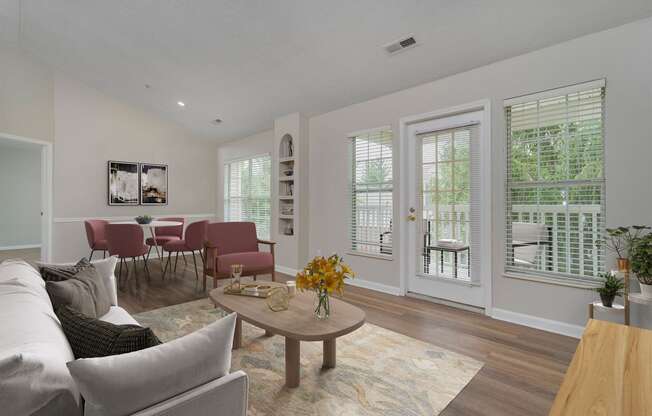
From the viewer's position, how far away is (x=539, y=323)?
298cm

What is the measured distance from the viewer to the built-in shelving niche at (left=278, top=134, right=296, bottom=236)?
5.45 m

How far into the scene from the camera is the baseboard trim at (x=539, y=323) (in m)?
2.79

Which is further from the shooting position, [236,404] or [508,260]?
[508,260]

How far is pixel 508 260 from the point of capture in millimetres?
3219

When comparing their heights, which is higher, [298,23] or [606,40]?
[298,23]

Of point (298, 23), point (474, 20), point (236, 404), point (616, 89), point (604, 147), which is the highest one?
point (298, 23)

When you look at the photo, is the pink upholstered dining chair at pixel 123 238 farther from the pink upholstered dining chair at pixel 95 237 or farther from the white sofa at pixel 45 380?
the white sofa at pixel 45 380

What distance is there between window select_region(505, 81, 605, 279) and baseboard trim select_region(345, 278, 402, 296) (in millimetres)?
1373

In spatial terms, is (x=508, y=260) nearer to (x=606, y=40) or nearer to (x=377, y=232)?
(x=377, y=232)

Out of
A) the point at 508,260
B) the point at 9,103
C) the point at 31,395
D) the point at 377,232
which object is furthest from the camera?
the point at 9,103

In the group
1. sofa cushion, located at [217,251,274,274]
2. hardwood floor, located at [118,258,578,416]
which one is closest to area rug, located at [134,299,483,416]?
hardwood floor, located at [118,258,578,416]

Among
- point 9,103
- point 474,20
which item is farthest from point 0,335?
point 9,103

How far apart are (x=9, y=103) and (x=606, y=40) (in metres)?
7.60

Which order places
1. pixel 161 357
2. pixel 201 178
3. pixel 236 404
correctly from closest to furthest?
1. pixel 161 357
2. pixel 236 404
3. pixel 201 178
